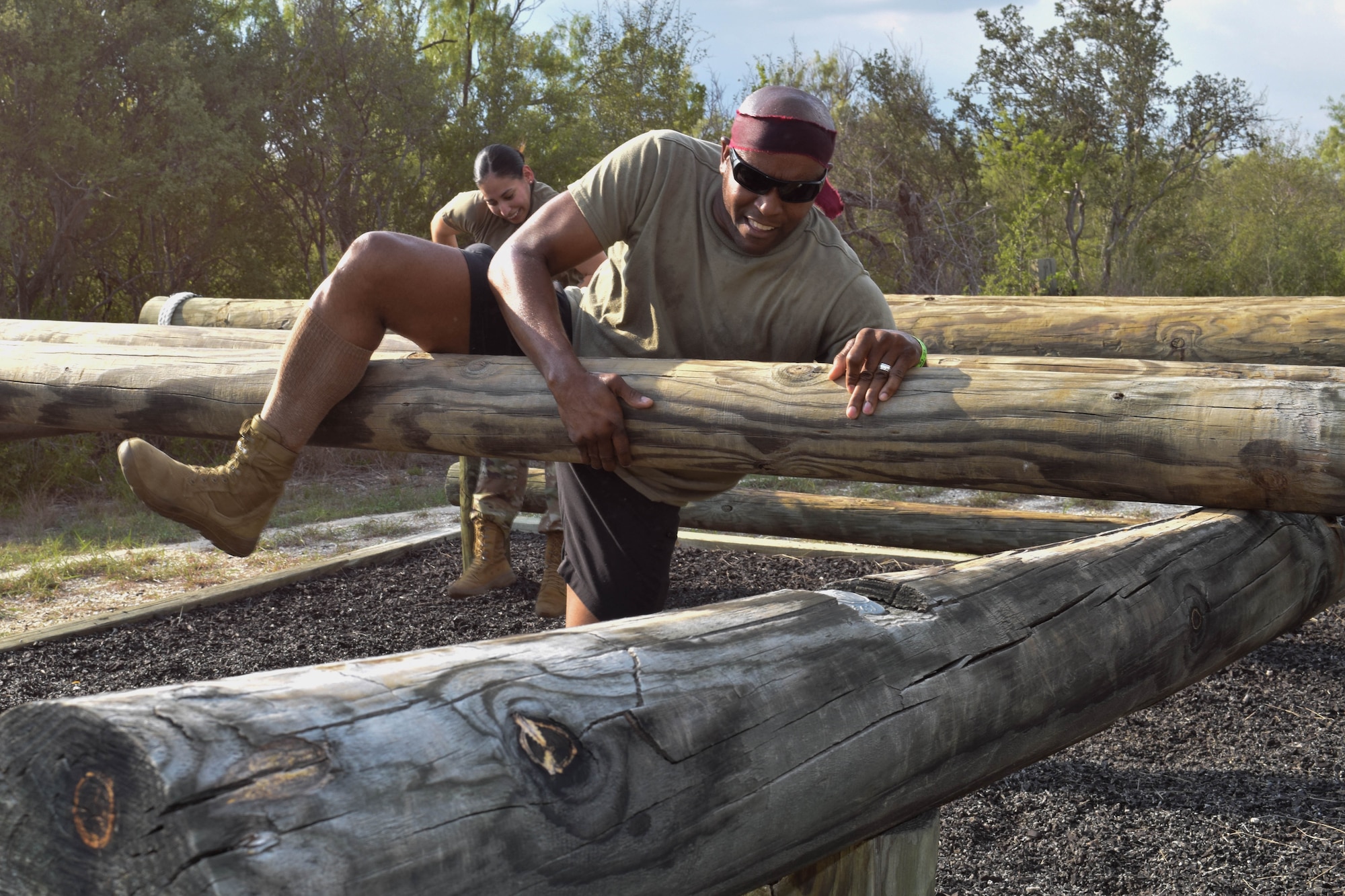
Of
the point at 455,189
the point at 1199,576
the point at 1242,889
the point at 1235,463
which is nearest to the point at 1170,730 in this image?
the point at 1242,889

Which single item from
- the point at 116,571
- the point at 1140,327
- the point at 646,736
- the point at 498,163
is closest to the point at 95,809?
the point at 646,736

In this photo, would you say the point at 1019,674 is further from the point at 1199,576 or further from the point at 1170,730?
the point at 1170,730

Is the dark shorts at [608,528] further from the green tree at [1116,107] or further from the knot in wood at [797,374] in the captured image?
the green tree at [1116,107]

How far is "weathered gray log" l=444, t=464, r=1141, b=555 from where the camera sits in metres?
5.47

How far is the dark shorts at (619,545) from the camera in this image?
3.08m

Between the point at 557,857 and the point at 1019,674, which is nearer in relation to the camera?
the point at 557,857

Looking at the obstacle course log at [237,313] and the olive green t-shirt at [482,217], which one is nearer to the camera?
the obstacle course log at [237,313]

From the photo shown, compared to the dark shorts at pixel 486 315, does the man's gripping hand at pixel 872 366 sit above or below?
below

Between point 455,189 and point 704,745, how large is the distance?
40.4ft

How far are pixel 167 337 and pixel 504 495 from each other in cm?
246

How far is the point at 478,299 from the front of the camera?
10.0 feet

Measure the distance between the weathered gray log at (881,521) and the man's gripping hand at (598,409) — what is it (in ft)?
10.4

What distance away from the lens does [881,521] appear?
18.9ft

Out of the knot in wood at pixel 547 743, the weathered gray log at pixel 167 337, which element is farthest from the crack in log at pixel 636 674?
the weathered gray log at pixel 167 337
